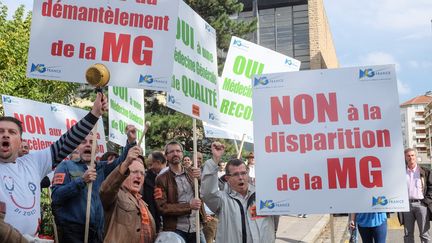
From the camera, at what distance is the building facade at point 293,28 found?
30.5m

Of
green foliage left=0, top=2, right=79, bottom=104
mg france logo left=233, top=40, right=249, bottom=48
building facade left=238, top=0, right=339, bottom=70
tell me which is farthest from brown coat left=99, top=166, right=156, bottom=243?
building facade left=238, top=0, right=339, bottom=70

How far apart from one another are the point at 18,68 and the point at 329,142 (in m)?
12.3

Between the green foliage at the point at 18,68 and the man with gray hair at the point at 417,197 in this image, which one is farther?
the green foliage at the point at 18,68

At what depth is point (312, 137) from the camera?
4367 millimetres

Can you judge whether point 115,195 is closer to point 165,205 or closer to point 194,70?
point 165,205

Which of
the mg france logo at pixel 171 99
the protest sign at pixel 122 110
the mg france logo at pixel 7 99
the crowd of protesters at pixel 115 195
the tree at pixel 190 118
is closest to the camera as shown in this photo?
the crowd of protesters at pixel 115 195

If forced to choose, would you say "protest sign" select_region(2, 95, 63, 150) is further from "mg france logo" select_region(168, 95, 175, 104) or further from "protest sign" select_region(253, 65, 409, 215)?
"protest sign" select_region(253, 65, 409, 215)

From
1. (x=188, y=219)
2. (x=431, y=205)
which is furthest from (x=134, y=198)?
(x=431, y=205)

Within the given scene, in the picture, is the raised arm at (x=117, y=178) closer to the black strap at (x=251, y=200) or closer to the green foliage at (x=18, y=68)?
the black strap at (x=251, y=200)

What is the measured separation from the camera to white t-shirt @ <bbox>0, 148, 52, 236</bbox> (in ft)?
9.82

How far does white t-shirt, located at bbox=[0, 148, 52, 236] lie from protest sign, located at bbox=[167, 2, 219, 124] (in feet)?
5.63

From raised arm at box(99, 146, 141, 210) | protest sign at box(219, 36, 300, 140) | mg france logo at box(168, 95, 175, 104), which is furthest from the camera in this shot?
protest sign at box(219, 36, 300, 140)

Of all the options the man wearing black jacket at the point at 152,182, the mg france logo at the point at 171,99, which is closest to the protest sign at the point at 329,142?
the mg france logo at the point at 171,99

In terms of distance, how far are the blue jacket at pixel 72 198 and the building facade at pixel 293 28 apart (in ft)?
85.5
